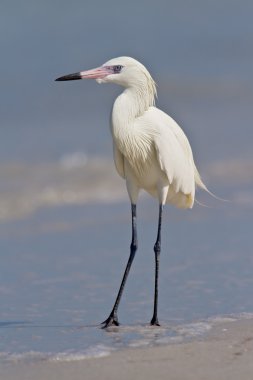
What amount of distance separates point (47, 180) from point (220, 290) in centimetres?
587

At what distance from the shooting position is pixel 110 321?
707 cm

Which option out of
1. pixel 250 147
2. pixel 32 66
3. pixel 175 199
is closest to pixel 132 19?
pixel 32 66

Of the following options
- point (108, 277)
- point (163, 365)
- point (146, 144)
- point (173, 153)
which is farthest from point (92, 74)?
point (163, 365)

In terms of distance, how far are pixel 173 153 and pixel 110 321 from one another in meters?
1.18

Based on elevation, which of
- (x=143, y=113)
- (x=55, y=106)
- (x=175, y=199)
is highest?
(x=143, y=113)

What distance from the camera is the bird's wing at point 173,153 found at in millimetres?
7270

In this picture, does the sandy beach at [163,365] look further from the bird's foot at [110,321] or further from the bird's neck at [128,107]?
the bird's neck at [128,107]

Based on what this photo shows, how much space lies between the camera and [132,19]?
26.9 m

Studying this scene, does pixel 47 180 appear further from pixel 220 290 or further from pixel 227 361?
pixel 227 361

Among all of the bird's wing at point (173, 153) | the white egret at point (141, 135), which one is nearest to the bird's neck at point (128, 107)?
the white egret at point (141, 135)

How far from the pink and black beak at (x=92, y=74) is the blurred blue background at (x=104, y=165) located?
5.12 feet

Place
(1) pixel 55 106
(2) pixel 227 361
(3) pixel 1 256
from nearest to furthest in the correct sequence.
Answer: (2) pixel 227 361 < (3) pixel 1 256 < (1) pixel 55 106

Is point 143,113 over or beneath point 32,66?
over

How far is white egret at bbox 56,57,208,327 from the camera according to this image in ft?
23.7
